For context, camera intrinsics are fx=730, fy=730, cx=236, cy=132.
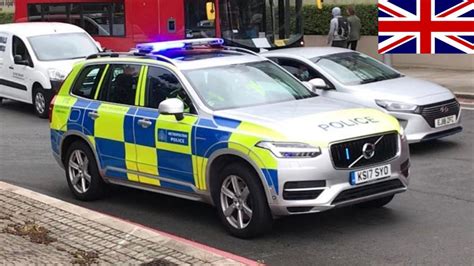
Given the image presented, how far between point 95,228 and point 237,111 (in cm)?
163

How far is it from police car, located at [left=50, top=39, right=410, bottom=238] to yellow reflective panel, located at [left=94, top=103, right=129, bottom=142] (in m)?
0.01

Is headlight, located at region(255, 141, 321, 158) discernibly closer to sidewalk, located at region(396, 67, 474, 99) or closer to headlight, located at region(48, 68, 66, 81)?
headlight, located at region(48, 68, 66, 81)

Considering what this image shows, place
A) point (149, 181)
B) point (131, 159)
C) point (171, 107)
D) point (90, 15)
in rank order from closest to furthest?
point (171, 107) → point (149, 181) → point (131, 159) → point (90, 15)

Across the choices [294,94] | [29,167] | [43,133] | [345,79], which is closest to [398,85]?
[345,79]

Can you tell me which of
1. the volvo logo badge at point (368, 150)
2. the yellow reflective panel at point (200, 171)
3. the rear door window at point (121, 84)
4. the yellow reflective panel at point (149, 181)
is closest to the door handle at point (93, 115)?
the rear door window at point (121, 84)

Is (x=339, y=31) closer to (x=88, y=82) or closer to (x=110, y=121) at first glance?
(x=88, y=82)

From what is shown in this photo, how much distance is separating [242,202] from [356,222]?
1.17 meters

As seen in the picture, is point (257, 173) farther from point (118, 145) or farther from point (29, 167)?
point (29, 167)

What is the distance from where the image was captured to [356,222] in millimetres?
6754

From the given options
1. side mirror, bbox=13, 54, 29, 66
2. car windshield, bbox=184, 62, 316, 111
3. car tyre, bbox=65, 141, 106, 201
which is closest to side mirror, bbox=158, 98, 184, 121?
car windshield, bbox=184, 62, 316, 111

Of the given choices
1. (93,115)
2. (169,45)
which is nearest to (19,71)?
(93,115)

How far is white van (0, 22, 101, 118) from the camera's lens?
14.6 meters

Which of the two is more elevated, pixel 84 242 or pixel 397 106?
pixel 397 106

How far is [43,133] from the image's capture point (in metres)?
12.6
